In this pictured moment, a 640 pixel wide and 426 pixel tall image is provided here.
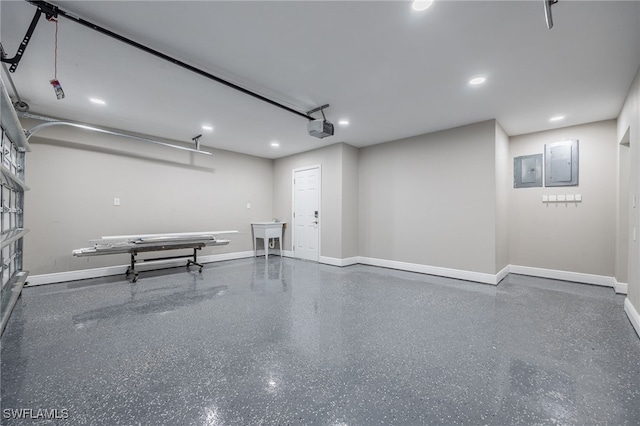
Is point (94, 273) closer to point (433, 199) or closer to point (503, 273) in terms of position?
point (433, 199)

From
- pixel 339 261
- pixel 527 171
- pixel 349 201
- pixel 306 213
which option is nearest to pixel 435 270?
pixel 339 261

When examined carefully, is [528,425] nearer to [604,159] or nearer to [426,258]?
[426,258]

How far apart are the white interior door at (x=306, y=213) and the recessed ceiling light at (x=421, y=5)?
13.2ft

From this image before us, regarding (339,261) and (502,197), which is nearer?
(502,197)

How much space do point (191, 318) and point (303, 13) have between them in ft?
9.76

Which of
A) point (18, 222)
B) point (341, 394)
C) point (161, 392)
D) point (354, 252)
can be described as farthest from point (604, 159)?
point (18, 222)

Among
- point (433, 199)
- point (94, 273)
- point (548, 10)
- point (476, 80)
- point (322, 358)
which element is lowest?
point (322, 358)

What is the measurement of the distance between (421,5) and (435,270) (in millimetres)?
3931

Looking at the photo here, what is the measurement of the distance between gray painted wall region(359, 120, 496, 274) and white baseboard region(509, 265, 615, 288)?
121 cm

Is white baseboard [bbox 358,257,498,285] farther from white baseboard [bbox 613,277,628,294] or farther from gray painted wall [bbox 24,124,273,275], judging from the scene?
gray painted wall [bbox 24,124,273,275]

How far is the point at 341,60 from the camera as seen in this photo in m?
2.54

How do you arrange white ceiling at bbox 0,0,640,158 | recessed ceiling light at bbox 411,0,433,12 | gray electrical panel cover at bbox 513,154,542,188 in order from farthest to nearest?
gray electrical panel cover at bbox 513,154,542,188 < white ceiling at bbox 0,0,640,158 < recessed ceiling light at bbox 411,0,433,12

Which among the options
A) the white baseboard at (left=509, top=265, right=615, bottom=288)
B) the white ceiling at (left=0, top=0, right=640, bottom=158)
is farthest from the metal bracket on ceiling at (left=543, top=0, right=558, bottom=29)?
the white baseboard at (left=509, top=265, right=615, bottom=288)

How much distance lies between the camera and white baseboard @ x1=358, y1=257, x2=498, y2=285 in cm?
404
